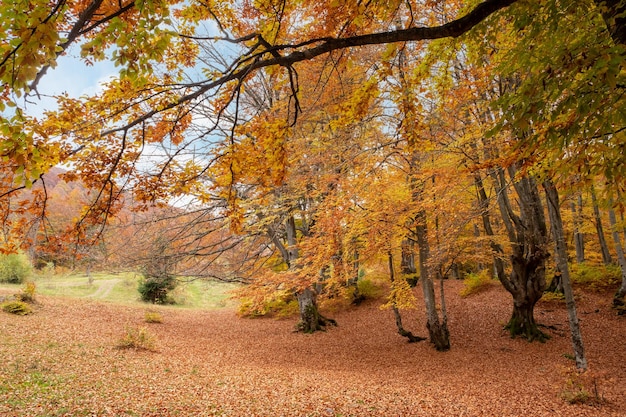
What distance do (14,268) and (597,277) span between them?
Answer: 2864cm

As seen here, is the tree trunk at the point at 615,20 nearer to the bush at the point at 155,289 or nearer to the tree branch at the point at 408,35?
the tree branch at the point at 408,35

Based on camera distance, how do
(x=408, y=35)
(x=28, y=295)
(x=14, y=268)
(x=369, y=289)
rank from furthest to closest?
(x=14, y=268), (x=369, y=289), (x=28, y=295), (x=408, y=35)

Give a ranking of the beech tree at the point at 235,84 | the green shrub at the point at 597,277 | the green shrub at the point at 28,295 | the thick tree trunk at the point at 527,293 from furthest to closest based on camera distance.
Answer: the green shrub at the point at 597,277 → the green shrub at the point at 28,295 → the thick tree trunk at the point at 527,293 → the beech tree at the point at 235,84

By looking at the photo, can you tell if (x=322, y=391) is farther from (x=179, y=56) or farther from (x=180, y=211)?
(x=180, y=211)

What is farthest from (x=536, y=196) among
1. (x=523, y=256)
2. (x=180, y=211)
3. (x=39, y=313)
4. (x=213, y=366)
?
(x=39, y=313)

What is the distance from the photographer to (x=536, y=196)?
→ 10320 millimetres

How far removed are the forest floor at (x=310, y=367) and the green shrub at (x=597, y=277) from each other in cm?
70

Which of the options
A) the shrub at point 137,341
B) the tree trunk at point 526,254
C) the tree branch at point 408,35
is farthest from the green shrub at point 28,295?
the tree trunk at point 526,254

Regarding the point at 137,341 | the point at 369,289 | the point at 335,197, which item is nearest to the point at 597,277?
the point at 369,289

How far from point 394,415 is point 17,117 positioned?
18.5ft

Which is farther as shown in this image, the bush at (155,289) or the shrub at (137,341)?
the bush at (155,289)

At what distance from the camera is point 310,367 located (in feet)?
31.6

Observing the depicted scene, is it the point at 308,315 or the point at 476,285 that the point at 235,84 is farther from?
the point at 476,285

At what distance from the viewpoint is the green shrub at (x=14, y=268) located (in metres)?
19.7
